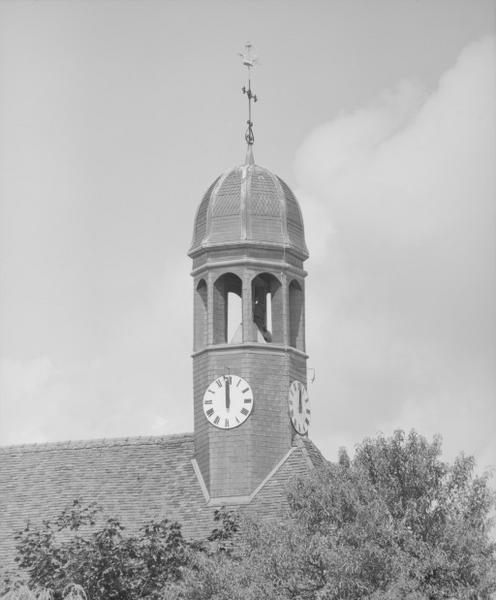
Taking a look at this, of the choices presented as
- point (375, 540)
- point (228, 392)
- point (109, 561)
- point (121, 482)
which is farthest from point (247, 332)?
point (375, 540)

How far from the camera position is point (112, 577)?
42281 mm

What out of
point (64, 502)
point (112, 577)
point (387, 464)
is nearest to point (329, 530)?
point (387, 464)

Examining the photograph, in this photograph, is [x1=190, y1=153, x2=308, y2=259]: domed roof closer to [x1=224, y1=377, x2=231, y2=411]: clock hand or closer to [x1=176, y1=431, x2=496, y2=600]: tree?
[x1=224, y1=377, x2=231, y2=411]: clock hand

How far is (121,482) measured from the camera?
48.9 metres

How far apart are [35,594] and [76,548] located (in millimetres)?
4996

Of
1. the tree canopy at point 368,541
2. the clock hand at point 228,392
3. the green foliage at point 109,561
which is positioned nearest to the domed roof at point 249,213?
the clock hand at point 228,392

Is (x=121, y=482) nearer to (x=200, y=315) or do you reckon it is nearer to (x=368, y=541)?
(x=200, y=315)

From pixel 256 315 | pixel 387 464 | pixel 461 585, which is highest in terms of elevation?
pixel 256 315

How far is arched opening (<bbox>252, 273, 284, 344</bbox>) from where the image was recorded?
49500mm

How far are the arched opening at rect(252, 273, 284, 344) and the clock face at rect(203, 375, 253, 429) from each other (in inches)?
68.1

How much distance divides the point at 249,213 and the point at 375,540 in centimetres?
1468

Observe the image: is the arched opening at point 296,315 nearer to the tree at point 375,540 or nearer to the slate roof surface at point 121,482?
the slate roof surface at point 121,482

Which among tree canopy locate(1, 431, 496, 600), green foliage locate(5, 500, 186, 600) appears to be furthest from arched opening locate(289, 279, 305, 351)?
tree canopy locate(1, 431, 496, 600)

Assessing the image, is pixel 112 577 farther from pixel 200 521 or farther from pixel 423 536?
pixel 423 536
